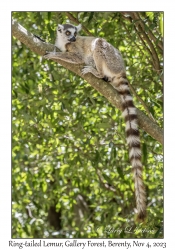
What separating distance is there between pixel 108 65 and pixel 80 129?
2.74 ft

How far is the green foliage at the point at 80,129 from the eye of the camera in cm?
490

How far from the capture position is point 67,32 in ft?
17.1

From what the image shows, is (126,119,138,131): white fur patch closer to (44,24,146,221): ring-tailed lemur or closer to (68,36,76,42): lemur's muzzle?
(44,24,146,221): ring-tailed lemur

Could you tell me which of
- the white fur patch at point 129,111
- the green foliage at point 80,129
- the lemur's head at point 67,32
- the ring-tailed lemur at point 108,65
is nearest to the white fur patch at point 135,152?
the ring-tailed lemur at point 108,65

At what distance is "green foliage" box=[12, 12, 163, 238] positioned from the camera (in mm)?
4902

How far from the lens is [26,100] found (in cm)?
518

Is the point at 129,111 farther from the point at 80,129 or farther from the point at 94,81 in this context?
the point at 80,129

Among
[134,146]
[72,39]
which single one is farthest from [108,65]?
[134,146]

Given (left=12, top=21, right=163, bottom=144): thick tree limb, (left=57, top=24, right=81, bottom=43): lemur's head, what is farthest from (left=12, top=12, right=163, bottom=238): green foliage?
(left=12, top=21, right=163, bottom=144): thick tree limb

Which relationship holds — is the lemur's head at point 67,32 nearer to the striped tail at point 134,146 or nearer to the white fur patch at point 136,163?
the striped tail at point 134,146

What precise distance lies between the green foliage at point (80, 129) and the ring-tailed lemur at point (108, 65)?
0.16 m

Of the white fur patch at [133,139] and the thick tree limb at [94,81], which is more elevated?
the thick tree limb at [94,81]

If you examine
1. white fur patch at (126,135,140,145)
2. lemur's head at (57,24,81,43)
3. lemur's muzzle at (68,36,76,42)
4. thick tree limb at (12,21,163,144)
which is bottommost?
white fur patch at (126,135,140,145)
